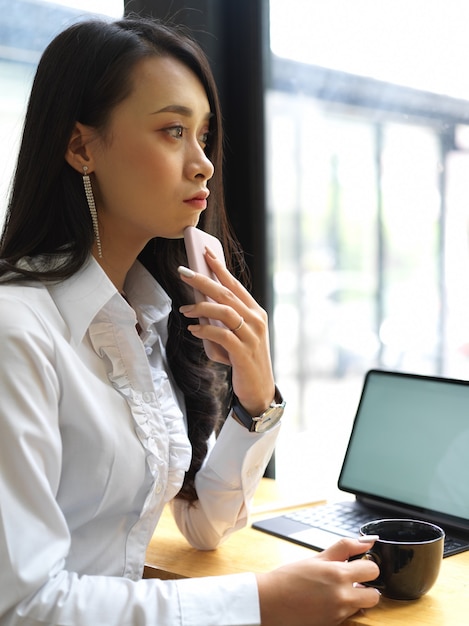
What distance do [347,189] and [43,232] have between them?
0.91m

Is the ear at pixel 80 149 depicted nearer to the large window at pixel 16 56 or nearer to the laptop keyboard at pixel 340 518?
the large window at pixel 16 56

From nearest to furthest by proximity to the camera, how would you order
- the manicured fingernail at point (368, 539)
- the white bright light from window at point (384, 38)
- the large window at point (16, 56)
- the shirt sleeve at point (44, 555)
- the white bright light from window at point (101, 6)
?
1. the shirt sleeve at point (44, 555)
2. the manicured fingernail at point (368, 539)
3. the white bright light from window at point (384, 38)
4. the large window at point (16, 56)
5. the white bright light from window at point (101, 6)

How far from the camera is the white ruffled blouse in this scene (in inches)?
37.7

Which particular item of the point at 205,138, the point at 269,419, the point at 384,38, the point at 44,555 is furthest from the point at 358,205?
the point at 44,555

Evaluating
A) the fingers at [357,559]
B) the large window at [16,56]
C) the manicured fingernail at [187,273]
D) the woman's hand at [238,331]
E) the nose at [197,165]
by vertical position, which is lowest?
the fingers at [357,559]

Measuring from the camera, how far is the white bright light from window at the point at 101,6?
1.87m

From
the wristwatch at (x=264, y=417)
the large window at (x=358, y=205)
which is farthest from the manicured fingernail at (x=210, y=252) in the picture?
the large window at (x=358, y=205)

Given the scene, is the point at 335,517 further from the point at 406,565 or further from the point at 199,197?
the point at 199,197

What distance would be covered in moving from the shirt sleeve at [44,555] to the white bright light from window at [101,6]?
109 centimetres

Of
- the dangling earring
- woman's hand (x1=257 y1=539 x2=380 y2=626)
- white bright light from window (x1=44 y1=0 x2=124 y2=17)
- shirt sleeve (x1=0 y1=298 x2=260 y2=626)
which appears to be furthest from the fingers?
white bright light from window (x1=44 y1=0 x2=124 y2=17)

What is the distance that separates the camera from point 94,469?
1083 mm

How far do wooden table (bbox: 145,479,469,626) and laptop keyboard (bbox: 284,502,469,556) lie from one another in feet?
0.17

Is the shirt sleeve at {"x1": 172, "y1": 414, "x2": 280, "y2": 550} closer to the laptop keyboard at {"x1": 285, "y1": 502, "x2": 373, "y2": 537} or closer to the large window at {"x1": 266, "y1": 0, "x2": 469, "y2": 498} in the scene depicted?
the laptop keyboard at {"x1": 285, "y1": 502, "x2": 373, "y2": 537}

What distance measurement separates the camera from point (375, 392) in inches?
58.9
